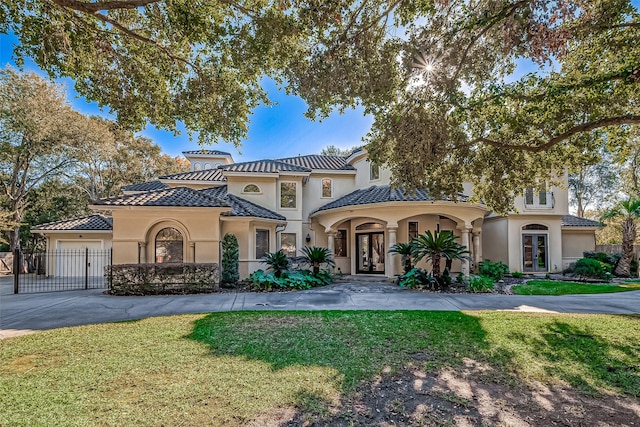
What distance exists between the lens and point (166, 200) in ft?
40.0

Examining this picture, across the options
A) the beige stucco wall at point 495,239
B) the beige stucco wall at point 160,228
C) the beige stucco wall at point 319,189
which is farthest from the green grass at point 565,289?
the beige stucco wall at point 160,228

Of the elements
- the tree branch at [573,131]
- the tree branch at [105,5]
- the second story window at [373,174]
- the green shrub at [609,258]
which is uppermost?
the tree branch at [105,5]

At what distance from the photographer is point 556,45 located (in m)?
6.85

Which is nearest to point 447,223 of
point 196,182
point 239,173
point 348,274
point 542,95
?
point 348,274

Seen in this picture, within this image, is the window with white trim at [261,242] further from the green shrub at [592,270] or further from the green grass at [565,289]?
the green shrub at [592,270]

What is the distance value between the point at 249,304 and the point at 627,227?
Answer: 20393mm

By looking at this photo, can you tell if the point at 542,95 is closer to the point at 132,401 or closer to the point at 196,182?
the point at 132,401

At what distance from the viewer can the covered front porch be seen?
45.7 ft

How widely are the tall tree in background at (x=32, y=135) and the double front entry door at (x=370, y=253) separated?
20.8 metres

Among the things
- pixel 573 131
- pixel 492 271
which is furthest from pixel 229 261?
pixel 492 271

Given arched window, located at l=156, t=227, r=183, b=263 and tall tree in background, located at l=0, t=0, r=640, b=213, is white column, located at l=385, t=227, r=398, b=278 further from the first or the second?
arched window, located at l=156, t=227, r=183, b=263

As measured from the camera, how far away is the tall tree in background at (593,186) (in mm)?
30641

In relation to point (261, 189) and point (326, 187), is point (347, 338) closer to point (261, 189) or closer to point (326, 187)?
point (261, 189)

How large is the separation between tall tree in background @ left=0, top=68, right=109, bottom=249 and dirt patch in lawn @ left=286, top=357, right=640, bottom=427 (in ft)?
79.8
